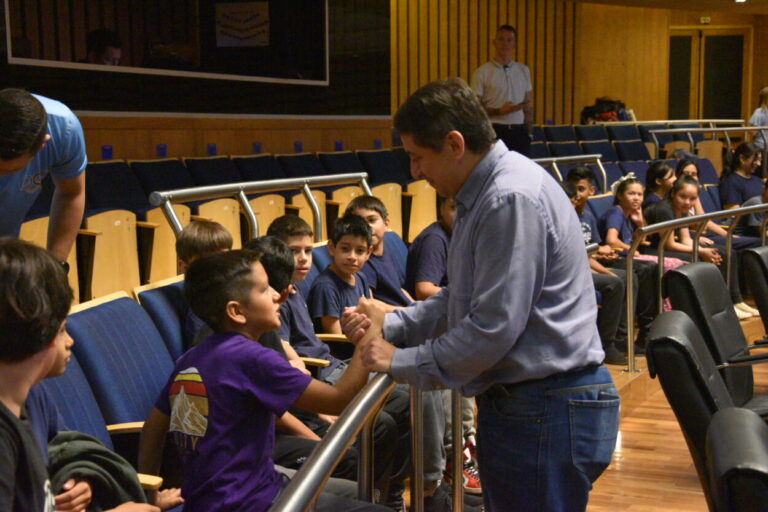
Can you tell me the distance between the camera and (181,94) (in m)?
7.22

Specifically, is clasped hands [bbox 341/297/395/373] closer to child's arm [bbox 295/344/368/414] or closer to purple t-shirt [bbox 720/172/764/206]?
child's arm [bbox 295/344/368/414]

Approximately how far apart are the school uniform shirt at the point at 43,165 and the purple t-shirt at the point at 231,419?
0.79 meters

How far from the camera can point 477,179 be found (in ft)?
5.27

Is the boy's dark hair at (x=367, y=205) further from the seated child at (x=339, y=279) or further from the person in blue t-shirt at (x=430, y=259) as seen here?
the seated child at (x=339, y=279)

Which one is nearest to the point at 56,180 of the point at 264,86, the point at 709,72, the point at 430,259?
the point at 430,259

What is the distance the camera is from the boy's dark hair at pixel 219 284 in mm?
1931

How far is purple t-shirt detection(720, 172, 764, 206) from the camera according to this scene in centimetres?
745

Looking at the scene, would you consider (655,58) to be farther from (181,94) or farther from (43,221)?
(43,221)

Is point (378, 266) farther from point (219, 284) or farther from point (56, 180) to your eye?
point (219, 284)

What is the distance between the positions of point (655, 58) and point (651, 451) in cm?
1219

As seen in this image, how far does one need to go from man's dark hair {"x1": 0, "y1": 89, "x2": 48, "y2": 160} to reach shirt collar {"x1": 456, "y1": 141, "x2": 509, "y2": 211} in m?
0.93

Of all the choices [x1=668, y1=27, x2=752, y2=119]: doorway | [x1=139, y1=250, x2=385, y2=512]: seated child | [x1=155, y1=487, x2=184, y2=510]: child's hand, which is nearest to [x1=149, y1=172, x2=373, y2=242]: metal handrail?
[x1=139, y1=250, x2=385, y2=512]: seated child

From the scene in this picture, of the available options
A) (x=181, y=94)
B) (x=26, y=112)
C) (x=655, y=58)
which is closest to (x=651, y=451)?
(x=26, y=112)

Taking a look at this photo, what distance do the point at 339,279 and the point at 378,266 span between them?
44 cm
